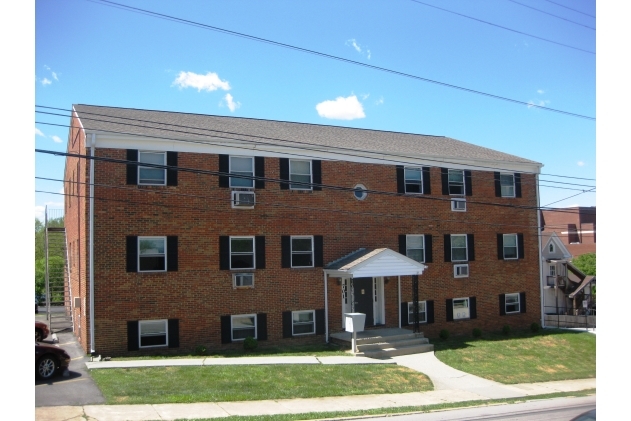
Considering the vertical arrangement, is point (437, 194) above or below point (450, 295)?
above

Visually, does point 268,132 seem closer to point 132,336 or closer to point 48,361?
point 132,336

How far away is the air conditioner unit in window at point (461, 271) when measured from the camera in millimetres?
21297

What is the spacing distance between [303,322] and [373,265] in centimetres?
294

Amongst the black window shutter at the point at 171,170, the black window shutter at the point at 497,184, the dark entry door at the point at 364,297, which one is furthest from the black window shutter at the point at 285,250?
the black window shutter at the point at 497,184

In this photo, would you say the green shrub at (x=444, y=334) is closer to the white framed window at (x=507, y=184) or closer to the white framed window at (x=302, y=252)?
the white framed window at (x=302, y=252)

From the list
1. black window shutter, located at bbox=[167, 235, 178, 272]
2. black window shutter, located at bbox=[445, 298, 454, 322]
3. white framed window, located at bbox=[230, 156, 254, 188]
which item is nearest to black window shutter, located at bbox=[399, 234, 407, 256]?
black window shutter, located at bbox=[445, 298, 454, 322]

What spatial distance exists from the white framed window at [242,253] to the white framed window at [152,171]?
2.80 metres

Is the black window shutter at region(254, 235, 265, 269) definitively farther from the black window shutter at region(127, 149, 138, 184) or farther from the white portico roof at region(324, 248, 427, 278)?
the black window shutter at region(127, 149, 138, 184)

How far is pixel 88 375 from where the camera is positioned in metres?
13.0

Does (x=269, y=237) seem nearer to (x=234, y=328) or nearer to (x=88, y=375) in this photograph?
(x=234, y=328)

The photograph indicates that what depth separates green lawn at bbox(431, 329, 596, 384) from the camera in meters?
16.3
